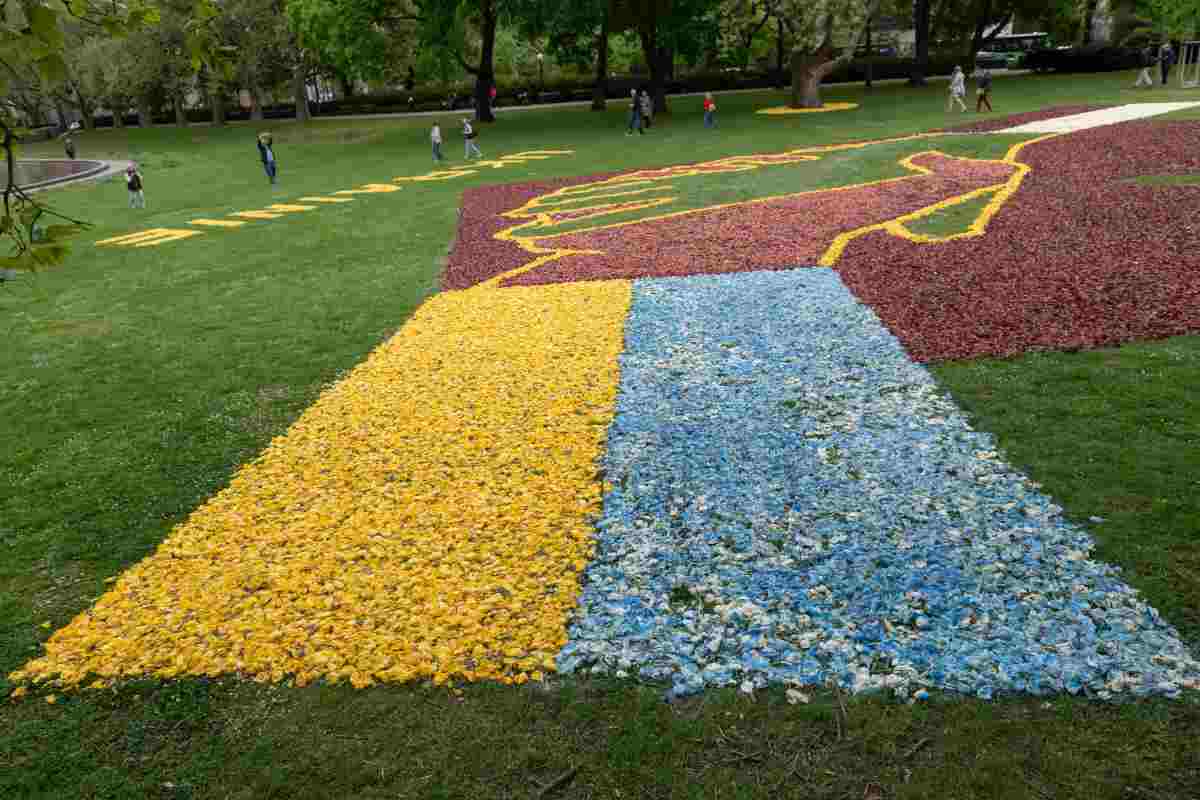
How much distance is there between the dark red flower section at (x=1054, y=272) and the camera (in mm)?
11047

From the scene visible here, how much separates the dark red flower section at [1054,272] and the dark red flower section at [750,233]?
57.0 inches

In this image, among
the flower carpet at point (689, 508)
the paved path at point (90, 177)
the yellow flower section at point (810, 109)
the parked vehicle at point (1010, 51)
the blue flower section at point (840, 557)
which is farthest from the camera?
the parked vehicle at point (1010, 51)

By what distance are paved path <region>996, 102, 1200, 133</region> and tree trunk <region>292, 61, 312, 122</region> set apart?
48.3 m

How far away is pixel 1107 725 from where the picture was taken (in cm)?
498

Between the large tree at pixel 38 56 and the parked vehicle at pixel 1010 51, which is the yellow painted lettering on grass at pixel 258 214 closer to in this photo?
A: the large tree at pixel 38 56


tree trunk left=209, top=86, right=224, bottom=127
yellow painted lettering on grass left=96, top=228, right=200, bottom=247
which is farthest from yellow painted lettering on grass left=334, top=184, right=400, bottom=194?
tree trunk left=209, top=86, right=224, bottom=127

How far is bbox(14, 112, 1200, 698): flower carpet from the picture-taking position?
587cm

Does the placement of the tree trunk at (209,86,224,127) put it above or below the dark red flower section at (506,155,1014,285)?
above

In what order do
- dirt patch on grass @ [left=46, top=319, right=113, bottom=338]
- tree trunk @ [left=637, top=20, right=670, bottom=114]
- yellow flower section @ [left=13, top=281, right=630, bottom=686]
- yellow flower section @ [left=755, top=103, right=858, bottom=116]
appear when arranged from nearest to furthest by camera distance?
yellow flower section @ [left=13, top=281, right=630, bottom=686], dirt patch on grass @ [left=46, top=319, right=113, bottom=338], yellow flower section @ [left=755, top=103, right=858, bottom=116], tree trunk @ [left=637, top=20, right=670, bottom=114]

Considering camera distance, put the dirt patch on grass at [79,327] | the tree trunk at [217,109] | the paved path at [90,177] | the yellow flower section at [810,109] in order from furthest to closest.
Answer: the tree trunk at [217,109] < the yellow flower section at [810,109] < the paved path at [90,177] < the dirt patch on grass at [79,327]

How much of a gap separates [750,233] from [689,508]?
11.5 m

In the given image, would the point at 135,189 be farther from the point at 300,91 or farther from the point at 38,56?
the point at 300,91

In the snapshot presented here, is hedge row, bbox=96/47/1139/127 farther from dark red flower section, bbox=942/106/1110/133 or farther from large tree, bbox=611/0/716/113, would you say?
dark red flower section, bbox=942/106/1110/133

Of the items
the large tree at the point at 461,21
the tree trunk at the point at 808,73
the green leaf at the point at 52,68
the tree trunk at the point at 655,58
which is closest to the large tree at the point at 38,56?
the green leaf at the point at 52,68
